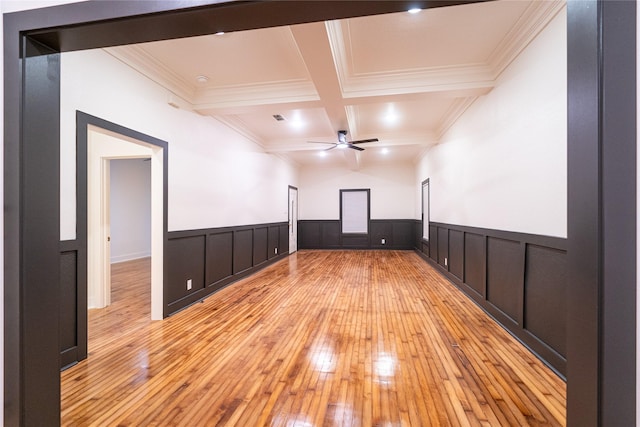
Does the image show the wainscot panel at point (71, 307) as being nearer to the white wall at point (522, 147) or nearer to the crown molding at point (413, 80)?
the crown molding at point (413, 80)

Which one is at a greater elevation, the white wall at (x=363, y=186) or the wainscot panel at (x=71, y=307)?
the white wall at (x=363, y=186)

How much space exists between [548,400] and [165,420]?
2387mm

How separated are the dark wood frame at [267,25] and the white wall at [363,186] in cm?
841

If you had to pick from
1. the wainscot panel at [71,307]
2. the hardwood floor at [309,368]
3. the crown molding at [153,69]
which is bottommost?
the hardwood floor at [309,368]

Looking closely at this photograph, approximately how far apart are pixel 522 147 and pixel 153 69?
3862 mm

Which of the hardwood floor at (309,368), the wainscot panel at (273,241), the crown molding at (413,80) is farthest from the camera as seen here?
the wainscot panel at (273,241)

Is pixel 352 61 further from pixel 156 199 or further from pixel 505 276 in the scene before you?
pixel 505 276

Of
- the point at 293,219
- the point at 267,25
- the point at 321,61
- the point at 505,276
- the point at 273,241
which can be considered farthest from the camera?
the point at 293,219

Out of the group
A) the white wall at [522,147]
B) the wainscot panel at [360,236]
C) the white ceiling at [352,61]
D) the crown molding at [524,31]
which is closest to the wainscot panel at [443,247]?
the white wall at [522,147]

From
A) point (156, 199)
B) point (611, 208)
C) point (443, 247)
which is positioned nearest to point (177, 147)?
point (156, 199)

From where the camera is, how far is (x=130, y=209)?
299 inches

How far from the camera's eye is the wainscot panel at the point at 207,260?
346 cm

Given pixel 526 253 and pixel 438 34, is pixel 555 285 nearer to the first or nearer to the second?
pixel 526 253

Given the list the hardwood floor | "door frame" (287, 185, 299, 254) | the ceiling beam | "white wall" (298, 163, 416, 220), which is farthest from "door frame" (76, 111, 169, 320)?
"white wall" (298, 163, 416, 220)
